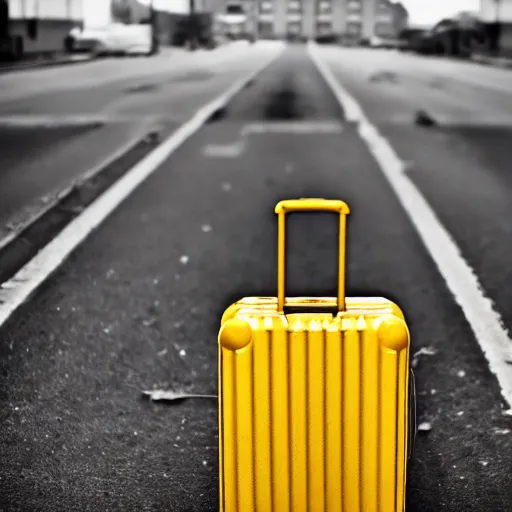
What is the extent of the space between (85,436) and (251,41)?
320ft

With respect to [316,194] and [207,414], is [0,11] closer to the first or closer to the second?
[316,194]

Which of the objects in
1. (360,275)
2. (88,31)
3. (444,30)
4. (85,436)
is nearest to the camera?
(85,436)

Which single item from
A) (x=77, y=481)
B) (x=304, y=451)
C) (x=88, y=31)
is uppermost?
(x=88, y=31)

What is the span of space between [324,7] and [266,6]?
10525 millimetres

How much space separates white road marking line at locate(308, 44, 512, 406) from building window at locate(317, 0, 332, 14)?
15811cm

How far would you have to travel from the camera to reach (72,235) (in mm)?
6707

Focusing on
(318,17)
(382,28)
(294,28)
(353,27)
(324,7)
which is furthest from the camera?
(294,28)

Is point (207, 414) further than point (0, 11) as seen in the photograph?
No

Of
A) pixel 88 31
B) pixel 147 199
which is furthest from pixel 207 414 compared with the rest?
pixel 88 31

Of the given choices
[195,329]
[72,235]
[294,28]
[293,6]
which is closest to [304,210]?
[195,329]

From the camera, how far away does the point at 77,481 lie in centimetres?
317

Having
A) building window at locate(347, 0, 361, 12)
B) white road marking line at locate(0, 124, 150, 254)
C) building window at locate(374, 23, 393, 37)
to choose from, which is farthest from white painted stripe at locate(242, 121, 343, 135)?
building window at locate(347, 0, 361, 12)

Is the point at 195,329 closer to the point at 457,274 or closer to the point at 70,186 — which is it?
the point at 457,274

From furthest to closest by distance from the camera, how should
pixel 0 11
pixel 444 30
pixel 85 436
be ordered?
pixel 444 30 → pixel 0 11 → pixel 85 436
